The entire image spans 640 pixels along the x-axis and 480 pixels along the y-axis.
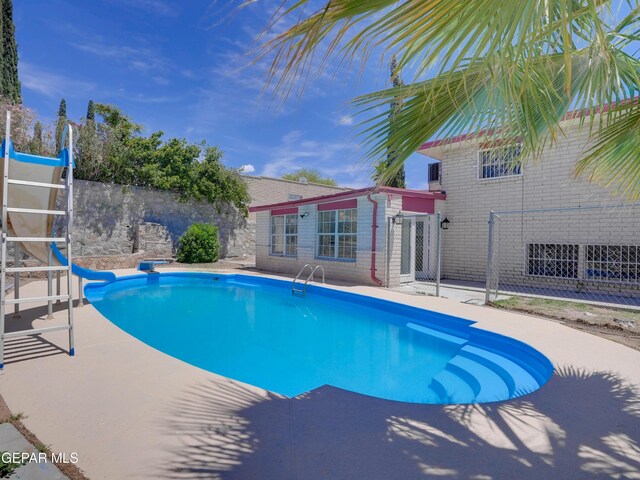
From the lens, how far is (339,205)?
10.5 metres

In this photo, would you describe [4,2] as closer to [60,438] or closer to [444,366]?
[60,438]

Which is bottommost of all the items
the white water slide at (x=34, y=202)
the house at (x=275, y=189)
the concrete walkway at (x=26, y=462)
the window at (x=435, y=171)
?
the concrete walkway at (x=26, y=462)

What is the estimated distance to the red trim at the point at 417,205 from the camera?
957 cm

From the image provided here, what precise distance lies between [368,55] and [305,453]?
201cm

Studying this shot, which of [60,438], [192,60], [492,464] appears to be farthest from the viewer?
[192,60]

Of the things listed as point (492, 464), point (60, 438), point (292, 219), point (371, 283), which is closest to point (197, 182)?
point (292, 219)

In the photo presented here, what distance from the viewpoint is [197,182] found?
50.0 ft

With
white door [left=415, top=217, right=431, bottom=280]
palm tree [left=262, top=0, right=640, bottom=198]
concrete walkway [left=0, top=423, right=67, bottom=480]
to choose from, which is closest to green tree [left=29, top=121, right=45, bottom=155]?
white door [left=415, top=217, right=431, bottom=280]

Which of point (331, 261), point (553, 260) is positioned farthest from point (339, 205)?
point (553, 260)

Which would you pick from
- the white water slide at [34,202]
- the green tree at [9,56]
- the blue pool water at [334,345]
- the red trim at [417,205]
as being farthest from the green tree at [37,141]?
the red trim at [417,205]

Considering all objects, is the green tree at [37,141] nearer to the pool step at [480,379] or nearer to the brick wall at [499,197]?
the brick wall at [499,197]

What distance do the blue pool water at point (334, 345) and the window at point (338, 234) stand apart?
1.85 meters

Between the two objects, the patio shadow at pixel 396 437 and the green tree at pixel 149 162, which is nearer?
the patio shadow at pixel 396 437

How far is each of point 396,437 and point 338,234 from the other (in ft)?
28.0
